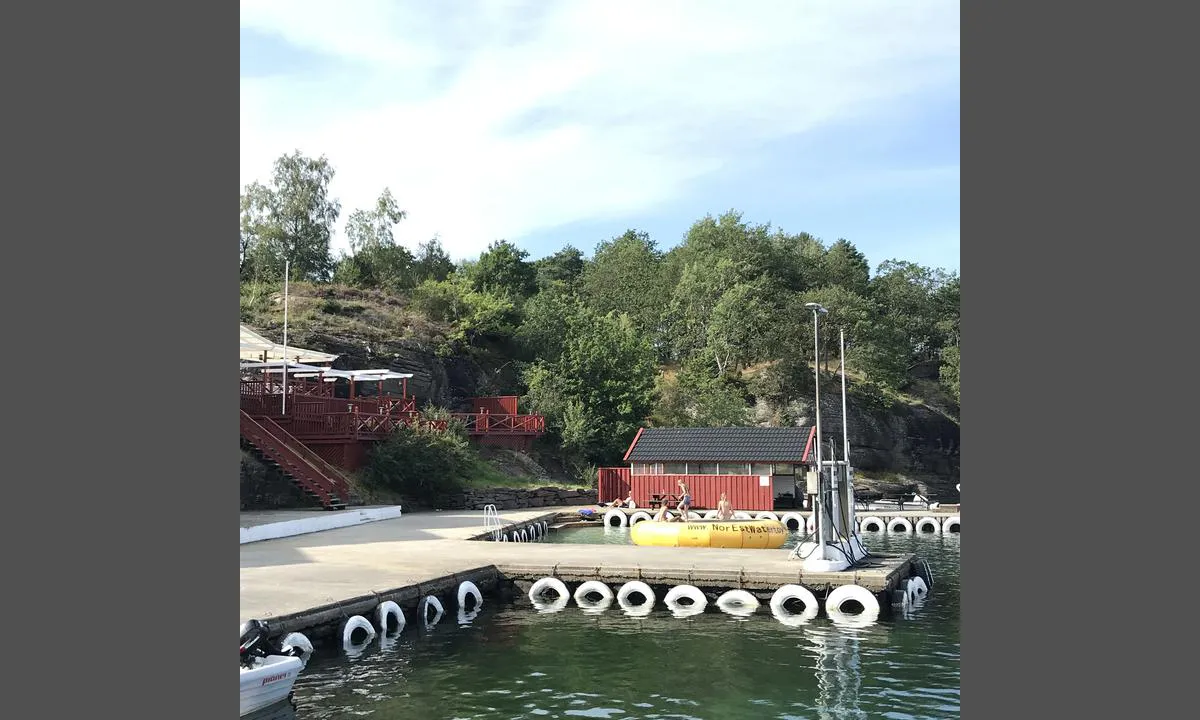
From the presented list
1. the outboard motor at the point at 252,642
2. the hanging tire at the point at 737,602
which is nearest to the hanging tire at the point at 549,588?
the hanging tire at the point at 737,602

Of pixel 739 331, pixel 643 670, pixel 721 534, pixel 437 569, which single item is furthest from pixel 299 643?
pixel 739 331

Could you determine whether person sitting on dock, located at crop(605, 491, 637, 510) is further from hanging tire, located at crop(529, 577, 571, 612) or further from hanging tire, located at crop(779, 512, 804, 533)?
hanging tire, located at crop(529, 577, 571, 612)

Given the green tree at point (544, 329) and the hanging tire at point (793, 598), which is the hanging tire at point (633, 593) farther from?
the green tree at point (544, 329)

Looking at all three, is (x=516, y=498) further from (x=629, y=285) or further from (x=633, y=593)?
(x=629, y=285)

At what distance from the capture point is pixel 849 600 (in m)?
19.4

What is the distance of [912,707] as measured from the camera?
12.9m

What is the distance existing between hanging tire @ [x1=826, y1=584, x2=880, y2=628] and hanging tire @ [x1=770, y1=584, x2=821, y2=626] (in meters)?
0.30

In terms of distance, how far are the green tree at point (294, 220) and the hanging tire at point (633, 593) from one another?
5223 centimetres

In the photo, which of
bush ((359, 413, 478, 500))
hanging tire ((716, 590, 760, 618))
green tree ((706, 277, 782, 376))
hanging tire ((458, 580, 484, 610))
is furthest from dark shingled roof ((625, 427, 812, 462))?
green tree ((706, 277, 782, 376))

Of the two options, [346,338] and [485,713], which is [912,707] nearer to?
[485,713]

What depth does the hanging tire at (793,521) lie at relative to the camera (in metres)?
35.7

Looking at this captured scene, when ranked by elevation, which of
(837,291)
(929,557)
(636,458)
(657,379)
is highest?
(837,291)
